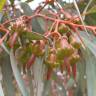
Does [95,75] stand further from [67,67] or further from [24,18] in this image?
[24,18]

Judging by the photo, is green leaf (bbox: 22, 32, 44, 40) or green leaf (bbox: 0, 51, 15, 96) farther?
green leaf (bbox: 0, 51, 15, 96)

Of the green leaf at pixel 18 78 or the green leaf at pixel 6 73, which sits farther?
the green leaf at pixel 6 73

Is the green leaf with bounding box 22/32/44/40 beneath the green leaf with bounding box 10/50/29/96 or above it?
above

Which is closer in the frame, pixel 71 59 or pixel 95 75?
pixel 71 59

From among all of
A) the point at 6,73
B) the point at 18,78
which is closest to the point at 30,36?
the point at 18,78

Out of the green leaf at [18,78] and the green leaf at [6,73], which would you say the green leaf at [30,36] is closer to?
the green leaf at [18,78]

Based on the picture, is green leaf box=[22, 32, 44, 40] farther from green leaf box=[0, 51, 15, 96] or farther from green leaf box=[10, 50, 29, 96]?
green leaf box=[0, 51, 15, 96]

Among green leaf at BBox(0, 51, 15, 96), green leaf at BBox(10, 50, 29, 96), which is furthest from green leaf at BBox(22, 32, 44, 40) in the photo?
green leaf at BBox(0, 51, 15, 96)

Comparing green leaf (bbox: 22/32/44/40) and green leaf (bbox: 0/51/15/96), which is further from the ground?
green leaf (bbox: 22/32/44/40)

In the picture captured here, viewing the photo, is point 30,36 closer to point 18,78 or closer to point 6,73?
point 18,78

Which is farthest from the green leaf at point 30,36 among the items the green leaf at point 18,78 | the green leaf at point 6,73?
the green leaf at point 6,73

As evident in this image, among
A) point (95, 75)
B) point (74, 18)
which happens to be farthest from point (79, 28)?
point (95, 75)
